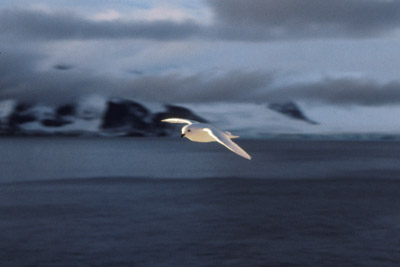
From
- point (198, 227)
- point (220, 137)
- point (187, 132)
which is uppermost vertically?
point (187, 132)

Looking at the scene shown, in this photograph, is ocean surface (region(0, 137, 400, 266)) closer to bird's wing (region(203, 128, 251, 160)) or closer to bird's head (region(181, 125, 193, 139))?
bird's head (region(181, 125, 193, 139))

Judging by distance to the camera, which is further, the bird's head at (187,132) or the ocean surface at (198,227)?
the ocean surface at (198,227)

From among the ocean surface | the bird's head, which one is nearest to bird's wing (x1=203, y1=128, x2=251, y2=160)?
the bird's head

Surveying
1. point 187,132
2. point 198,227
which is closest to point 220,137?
point 187,132

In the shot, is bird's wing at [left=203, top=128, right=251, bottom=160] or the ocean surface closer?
bird's wing at [left=203, top=128, right=251, bottom=160]

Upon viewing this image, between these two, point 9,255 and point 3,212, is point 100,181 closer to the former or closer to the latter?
point 3,212

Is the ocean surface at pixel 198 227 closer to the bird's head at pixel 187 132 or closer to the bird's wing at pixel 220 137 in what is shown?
the bird's head at pixel 187 132

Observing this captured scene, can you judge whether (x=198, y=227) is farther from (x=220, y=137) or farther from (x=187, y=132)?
(x=220, y=137)

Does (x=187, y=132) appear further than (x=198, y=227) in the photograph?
No

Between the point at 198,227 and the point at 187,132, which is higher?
the point at 187,132

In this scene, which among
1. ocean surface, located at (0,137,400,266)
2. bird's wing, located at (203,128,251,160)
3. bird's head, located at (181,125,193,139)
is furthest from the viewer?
ocean surface, located at (0,137,400,266)

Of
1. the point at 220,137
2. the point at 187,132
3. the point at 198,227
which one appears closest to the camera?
the point at 220,137

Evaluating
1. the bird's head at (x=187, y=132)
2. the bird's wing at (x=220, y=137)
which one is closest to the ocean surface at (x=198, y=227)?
the bird's head at (x=187, y=132)

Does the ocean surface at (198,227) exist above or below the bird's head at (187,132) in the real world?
below
